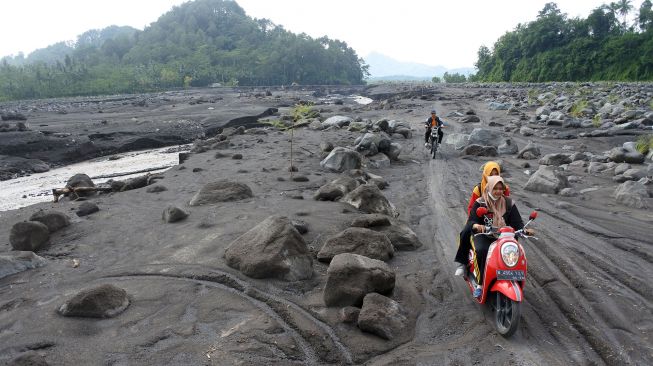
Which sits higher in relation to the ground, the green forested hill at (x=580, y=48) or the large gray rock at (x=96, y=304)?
the green forested hill at (x=580, y=48)

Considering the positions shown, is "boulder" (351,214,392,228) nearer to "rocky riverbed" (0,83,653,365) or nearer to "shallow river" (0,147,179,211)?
"rocky riverbed" (0,83,653,365)

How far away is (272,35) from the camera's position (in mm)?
140625

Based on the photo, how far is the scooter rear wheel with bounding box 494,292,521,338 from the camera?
411cm

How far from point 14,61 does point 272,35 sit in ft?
465

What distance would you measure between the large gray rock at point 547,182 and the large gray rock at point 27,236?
10.3m

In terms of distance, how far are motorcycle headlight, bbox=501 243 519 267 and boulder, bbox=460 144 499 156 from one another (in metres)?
11.5

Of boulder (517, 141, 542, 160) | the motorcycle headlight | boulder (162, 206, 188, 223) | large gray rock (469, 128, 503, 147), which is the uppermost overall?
the motorcycle headlight

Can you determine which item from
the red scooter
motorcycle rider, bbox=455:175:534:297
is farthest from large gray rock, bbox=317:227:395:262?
the red scooter

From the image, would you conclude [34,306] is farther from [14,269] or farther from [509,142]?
[509,142]

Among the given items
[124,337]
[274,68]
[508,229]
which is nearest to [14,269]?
[124,337]

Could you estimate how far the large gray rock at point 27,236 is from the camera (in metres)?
6.91

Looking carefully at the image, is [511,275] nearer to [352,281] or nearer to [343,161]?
[352,281]

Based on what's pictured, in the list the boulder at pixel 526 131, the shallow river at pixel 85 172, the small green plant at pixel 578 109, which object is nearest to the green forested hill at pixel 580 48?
the small green plant at pixel 578 109

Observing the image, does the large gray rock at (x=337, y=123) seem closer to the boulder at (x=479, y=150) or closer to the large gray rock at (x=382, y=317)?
the boulder at (x=479, y=150)
